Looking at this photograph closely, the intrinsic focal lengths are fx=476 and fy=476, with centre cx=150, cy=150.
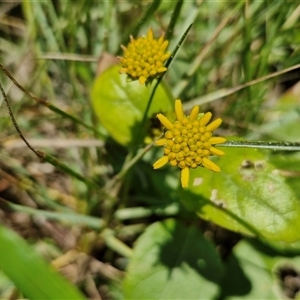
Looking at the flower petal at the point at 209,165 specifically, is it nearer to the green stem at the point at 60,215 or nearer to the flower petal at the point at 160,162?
the flower petal at the point at 160,162

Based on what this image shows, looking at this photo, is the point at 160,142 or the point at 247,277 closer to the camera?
the point at 160,142

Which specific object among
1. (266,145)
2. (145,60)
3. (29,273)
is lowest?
(29,273)

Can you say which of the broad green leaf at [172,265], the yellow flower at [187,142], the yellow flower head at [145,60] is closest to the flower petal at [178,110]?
the yellow flower at [187,142]

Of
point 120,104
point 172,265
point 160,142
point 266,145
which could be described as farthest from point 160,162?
point 172,265

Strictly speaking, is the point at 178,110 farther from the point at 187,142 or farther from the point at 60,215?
the point at 60,215

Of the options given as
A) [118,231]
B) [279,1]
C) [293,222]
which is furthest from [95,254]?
[279,1]

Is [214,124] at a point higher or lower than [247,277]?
higher

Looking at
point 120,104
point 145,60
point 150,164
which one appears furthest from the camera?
point 150,164
